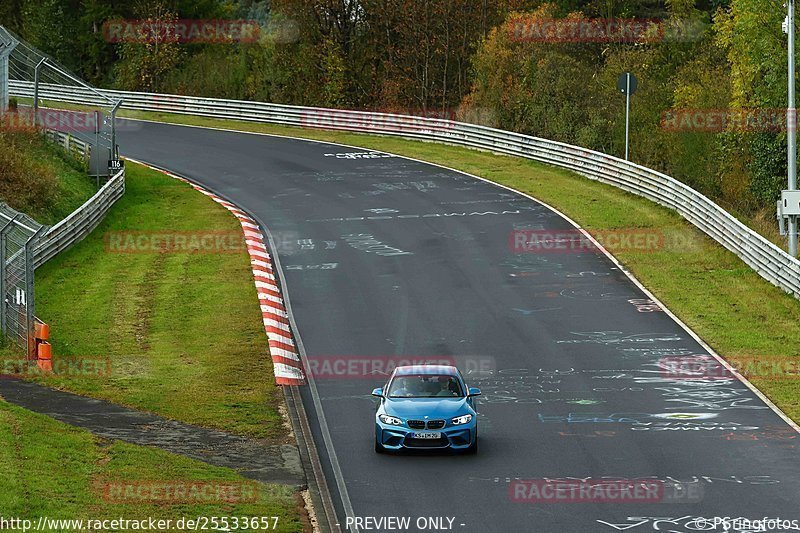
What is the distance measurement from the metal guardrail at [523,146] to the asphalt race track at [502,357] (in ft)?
12.1

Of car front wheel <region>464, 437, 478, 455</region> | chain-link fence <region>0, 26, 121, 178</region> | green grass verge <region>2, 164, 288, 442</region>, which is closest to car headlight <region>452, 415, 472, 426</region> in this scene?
car front wheel <region>464, 437, 478, 455</region>

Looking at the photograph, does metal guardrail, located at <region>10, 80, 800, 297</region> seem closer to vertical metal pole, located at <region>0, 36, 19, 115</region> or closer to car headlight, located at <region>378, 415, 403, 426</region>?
car headlight, located at <region>378, 415, 403, 426</region>

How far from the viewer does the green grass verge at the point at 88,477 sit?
15789 millimetres

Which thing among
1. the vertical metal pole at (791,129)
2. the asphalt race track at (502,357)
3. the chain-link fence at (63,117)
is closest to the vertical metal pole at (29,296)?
the asphalt race track at (502,357)

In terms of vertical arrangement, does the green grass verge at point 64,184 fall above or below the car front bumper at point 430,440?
above

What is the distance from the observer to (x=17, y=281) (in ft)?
85.5

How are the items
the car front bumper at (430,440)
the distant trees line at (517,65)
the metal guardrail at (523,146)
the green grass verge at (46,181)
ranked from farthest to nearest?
the distant trees line at (517,65), the green grass verge at (46,181), the metal guardrail at (523,146), the car front bumper at (430,440)

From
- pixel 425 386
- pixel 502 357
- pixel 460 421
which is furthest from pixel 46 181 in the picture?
pixel 460 421

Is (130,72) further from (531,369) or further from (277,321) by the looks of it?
(531,369)

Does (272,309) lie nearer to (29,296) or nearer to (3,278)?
(29,296)

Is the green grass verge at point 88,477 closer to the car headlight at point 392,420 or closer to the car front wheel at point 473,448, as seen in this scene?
the car headlight at point 392,420

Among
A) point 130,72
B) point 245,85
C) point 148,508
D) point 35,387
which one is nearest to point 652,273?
point 35,387

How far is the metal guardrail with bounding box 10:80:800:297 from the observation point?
32.3m

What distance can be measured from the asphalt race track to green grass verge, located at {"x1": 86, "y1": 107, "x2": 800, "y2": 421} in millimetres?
773
